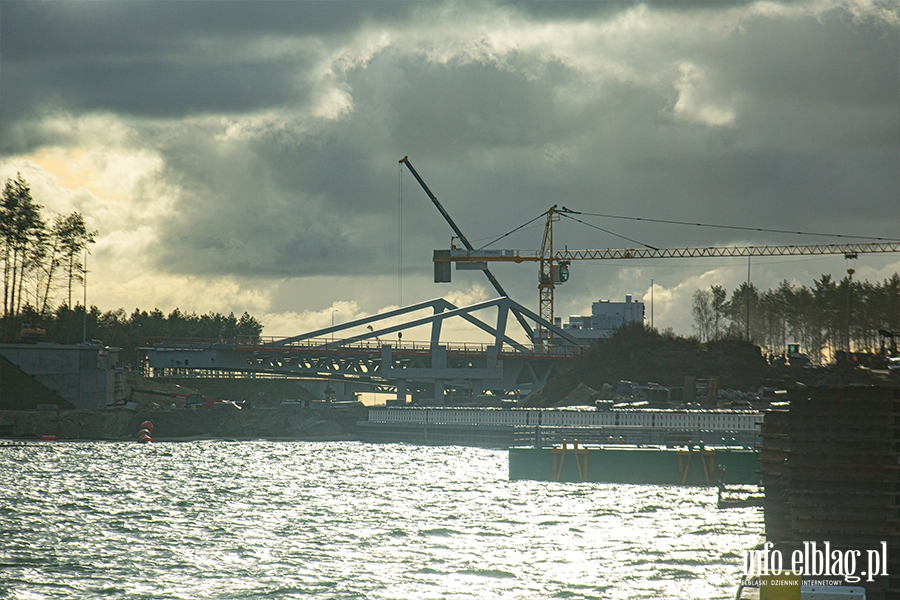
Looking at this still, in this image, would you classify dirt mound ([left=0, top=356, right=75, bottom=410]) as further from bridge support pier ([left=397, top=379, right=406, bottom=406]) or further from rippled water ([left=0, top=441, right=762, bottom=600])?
bridge support pier ([left=397, top=379, right=406, bottom=406])

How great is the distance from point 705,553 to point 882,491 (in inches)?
447

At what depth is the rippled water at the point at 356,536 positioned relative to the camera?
32.8 m

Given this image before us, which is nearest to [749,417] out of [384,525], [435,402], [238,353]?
[384,525]

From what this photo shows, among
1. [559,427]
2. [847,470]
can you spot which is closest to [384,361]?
[559,427]

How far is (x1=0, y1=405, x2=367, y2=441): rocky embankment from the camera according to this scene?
116m

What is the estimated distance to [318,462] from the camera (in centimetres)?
8469

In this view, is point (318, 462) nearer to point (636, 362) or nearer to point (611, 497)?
point (611, 497)

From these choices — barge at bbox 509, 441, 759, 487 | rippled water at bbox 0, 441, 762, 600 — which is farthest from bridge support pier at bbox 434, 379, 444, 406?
barge at bbox 509, 441, 759, 487

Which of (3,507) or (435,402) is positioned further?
(435,402)

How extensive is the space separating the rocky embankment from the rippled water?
44.9 meters

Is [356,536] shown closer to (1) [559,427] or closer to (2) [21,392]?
(1) [559,427]

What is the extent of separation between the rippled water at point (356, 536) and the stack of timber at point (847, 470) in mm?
4381

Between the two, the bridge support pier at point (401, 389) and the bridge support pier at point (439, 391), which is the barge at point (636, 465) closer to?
the bridge support pier at point (401, 389)

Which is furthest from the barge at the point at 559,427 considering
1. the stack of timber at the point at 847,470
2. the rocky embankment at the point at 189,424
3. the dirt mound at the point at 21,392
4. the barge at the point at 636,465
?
the stack of timber at the point at 847,470
